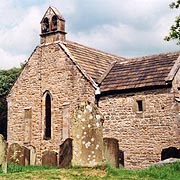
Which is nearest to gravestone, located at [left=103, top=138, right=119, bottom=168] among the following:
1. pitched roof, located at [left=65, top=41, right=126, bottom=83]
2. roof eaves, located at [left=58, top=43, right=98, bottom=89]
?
roof eaves, located at [left=58, top=43, right=98, bottom=89]

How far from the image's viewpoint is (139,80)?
22.7 metres

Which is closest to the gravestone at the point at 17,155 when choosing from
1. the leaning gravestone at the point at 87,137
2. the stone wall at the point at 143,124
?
the stone wall at the point at 143,124

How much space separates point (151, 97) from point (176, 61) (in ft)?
8.95

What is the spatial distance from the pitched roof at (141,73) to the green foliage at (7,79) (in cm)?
2099

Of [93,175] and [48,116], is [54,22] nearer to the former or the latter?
[48,116]

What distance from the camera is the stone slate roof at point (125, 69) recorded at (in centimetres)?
2238

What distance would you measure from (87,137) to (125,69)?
13.1 metres

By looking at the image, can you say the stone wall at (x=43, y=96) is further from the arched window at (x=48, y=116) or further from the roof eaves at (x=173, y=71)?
the roof eaves at (x=173, y=71)

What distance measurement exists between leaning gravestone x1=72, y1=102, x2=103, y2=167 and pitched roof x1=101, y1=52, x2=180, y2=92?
966cm

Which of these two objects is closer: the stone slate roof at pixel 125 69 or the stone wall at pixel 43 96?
the stone slate roof at pixel 125 69

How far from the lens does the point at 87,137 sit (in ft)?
40.5

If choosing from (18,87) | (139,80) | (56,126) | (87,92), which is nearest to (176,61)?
(139,80)

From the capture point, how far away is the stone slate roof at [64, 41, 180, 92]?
881 inches

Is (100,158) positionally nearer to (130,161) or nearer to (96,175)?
(96,175)
